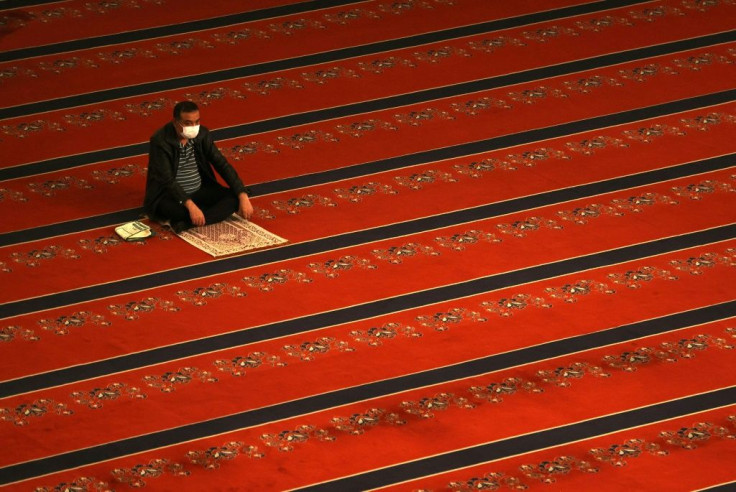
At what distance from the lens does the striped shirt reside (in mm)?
5797

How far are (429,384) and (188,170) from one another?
1502mm

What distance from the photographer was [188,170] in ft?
19.2

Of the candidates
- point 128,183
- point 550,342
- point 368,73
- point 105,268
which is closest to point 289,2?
point 368,73

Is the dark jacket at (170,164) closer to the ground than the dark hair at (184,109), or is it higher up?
closer to the ground

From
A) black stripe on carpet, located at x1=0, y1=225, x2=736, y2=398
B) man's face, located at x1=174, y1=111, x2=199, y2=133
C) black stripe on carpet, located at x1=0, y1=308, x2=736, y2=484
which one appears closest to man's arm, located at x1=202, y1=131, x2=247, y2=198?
man's face, located at x1=174, y1=111, x2=199, y2=133

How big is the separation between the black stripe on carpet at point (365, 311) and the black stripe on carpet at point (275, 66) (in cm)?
191

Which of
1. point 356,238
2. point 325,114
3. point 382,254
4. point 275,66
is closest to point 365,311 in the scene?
point 382,254

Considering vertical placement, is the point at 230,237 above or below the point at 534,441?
above

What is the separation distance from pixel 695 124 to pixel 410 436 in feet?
8.61

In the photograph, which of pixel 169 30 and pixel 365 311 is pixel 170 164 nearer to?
pixel 365 311

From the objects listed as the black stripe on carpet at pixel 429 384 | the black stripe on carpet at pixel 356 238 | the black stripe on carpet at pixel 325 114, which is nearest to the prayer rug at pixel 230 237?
the black stripe on carpet at pixel 356 238

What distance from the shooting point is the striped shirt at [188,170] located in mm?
5797

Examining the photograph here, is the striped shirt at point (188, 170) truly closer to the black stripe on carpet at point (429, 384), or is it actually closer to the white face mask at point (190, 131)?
Result: the white face mask at point (190, 131)

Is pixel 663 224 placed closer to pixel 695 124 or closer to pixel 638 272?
pixel 638 272
